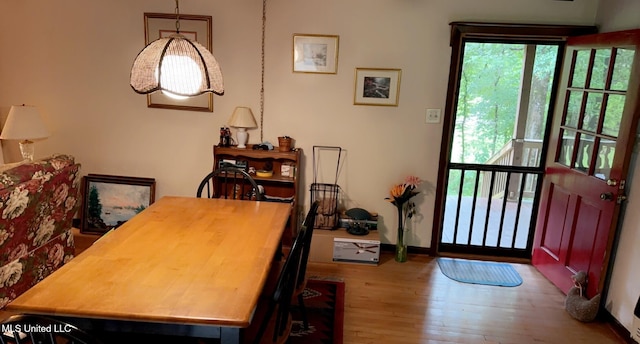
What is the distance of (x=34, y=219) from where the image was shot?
2.53 m

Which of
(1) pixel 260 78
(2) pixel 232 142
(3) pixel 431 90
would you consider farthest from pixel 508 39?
(2) pixel 232 142

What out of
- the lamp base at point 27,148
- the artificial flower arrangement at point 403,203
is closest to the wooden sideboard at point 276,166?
the artificial flower arrangement at point 403,203

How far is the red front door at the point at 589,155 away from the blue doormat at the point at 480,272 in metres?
0.28

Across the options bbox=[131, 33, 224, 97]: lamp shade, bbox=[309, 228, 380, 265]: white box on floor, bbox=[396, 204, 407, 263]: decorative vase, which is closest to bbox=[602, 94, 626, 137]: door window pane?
bbox=[396, 204, 407, 263]: decorative vase

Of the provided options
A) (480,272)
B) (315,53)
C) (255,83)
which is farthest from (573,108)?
(255,83)

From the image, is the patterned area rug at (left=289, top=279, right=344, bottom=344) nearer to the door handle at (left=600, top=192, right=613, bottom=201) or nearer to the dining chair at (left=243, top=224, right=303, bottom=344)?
the dining chair at (left=243, top=224, right=303, bottom=344)

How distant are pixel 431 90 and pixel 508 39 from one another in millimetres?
704

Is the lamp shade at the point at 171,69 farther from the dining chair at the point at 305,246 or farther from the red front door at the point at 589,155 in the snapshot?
the red front door at the point at 589,155

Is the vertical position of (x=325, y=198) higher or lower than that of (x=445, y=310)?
higher

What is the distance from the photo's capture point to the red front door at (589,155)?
2.57 m

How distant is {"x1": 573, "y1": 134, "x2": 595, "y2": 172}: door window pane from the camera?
2.89 metres

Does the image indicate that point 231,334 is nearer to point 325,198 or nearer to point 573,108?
point 325,198

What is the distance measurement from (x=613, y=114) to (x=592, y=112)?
205 millimetres

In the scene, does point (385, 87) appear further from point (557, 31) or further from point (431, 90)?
point (557, 31)
